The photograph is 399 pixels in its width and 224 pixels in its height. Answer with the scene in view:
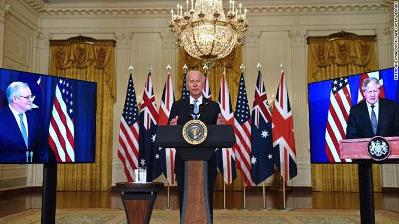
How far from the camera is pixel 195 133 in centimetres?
288

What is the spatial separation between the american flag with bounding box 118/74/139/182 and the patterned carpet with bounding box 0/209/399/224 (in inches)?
53.5

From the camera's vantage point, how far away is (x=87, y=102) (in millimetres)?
3623

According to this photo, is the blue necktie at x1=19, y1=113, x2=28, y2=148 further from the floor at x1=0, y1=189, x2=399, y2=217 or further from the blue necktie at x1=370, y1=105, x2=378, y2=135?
the floor at x1=0, y1=189, x2=399, y2=217

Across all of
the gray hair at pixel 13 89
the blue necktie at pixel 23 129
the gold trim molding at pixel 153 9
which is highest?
the gold trim molding at pixel 153 9

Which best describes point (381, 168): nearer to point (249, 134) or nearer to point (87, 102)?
point (249, 134)

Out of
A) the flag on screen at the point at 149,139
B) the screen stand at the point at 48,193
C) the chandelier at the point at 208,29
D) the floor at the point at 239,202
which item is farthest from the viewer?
the flag on screen at the point at 149,139

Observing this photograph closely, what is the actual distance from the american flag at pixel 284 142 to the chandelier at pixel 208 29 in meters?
1.62

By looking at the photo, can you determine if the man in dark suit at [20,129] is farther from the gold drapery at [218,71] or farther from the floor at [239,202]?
the gold drapery at [218,71]

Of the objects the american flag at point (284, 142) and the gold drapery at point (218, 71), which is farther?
the gold drapery at point (218, 71)

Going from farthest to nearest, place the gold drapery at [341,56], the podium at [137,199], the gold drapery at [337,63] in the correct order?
the gold drapery at [341,56], the gold drapery at [337,63], the podium at [137,199]

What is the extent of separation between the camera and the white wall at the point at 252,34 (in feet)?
33.8

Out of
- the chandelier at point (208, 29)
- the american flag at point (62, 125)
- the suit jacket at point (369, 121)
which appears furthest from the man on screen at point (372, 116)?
the chandelier at point (208, 29)

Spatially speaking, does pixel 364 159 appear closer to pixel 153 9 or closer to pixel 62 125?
pixel 62 125

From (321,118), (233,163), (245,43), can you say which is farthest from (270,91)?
(321,118)
